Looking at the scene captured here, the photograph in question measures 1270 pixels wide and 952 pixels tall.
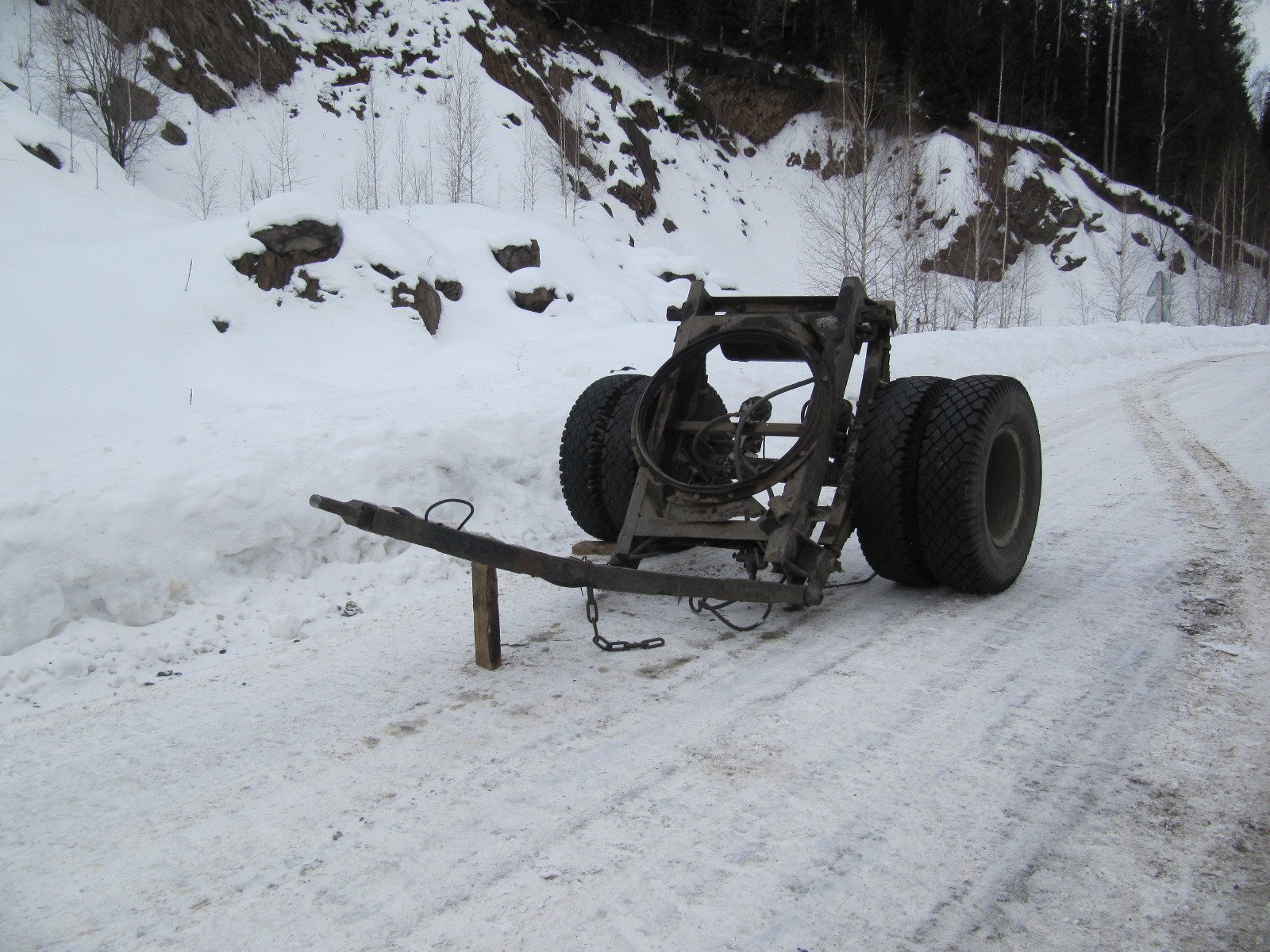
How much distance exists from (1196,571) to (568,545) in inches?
132

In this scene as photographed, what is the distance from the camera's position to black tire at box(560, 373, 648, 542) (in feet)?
15.4

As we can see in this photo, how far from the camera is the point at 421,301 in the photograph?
15.1m

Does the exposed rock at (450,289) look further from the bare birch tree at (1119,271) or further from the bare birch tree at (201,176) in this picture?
the bare birch tree at (1119,271)

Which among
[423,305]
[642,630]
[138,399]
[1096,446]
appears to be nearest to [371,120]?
[423,305]

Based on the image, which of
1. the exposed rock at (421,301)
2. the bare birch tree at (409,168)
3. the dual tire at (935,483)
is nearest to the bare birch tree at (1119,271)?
the bare birch tree at (409,168)

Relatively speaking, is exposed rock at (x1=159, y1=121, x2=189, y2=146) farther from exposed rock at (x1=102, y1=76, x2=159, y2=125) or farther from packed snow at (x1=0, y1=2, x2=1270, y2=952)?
packed snow at (x1=0, y1=2, x2=1270, y2=952)

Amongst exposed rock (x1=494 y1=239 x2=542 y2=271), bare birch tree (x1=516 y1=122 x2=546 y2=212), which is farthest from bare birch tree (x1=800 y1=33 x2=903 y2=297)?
bare birch tree (x1=516 y1=122 x2=546 y2=212)

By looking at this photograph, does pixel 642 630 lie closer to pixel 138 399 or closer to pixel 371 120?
pixel 138 399

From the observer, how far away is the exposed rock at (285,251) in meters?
13.7

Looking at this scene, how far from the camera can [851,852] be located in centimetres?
221

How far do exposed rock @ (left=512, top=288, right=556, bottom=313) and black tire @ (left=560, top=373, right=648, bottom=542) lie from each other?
42.7 ft

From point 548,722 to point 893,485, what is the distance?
1.98 meters

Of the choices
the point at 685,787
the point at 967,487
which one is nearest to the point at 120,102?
the point at 967,487

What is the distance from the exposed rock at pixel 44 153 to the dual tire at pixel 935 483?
1799 cm
